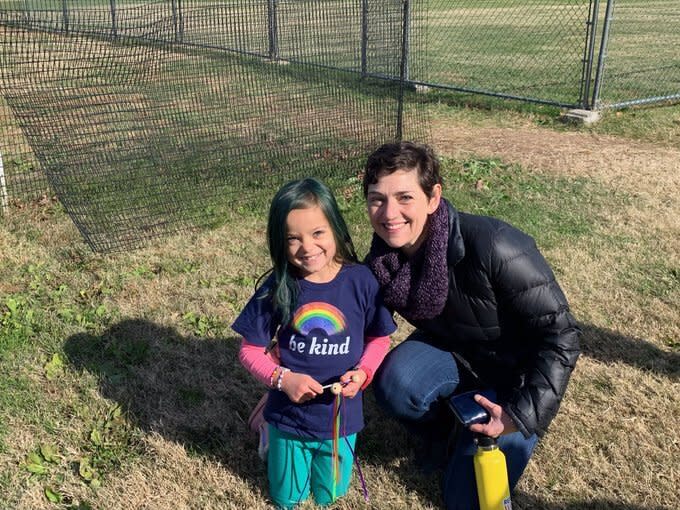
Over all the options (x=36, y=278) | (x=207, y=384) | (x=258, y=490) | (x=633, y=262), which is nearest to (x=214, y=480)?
(x=258, y=490)

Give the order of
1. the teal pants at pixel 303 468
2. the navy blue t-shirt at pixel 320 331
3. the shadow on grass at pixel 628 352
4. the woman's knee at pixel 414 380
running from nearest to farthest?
the navy blue t-shirt at pixel 320 331, the teal pants at pixel 303 468, the woman's knee at pixel 414 380, the shadow on grass at pixel 628 352

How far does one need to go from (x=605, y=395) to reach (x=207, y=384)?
1.79 meters

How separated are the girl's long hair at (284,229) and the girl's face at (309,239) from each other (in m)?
0.01

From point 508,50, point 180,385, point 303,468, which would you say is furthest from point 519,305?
point 508,50

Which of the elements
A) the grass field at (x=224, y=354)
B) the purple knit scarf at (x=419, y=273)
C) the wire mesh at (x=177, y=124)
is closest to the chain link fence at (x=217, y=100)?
the wire mesh at (x=177, y=124)

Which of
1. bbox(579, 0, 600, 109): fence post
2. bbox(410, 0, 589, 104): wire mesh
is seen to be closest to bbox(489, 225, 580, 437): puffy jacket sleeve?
bbox(579, 0, 600, 109): fence post

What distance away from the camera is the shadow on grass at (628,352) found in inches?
132

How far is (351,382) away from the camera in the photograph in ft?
7.44

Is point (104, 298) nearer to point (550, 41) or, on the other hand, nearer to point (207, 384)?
point (207, 384)

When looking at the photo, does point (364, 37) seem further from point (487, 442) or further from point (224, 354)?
point (487, 442)

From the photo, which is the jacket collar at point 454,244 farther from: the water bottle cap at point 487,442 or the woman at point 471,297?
the water bottle cap at point 487,442

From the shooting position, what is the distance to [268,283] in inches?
91.0

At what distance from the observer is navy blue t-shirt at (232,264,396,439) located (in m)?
2.29

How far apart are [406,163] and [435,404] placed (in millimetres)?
953
